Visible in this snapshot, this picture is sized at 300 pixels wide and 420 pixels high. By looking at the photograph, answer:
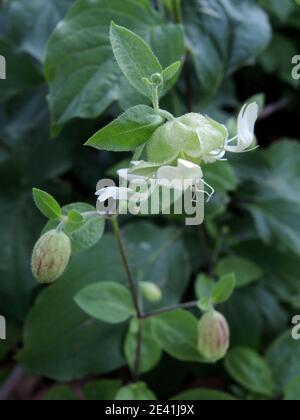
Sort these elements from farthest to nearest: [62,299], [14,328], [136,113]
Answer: [14,328], [62,299], [136,113]

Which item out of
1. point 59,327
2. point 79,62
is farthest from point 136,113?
point 59,327

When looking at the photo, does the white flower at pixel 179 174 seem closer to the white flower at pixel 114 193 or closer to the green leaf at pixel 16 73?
the white flower at pixel 114 193

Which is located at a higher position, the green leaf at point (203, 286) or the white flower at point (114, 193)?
the white flower at point (114, 193)

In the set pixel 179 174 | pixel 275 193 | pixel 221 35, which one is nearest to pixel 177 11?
pixel 221 35

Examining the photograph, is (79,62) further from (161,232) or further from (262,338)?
(262,338)

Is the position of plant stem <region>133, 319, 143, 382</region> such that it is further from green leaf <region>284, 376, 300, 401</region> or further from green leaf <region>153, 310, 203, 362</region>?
green leaf <region>284, 376, 300, 401</region>

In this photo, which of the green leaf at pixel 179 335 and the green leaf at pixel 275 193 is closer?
the green leaf at pixel 179 335

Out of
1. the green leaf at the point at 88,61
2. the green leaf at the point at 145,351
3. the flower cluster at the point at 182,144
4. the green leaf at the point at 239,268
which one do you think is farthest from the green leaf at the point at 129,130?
the green leaf at the point at 239,268
